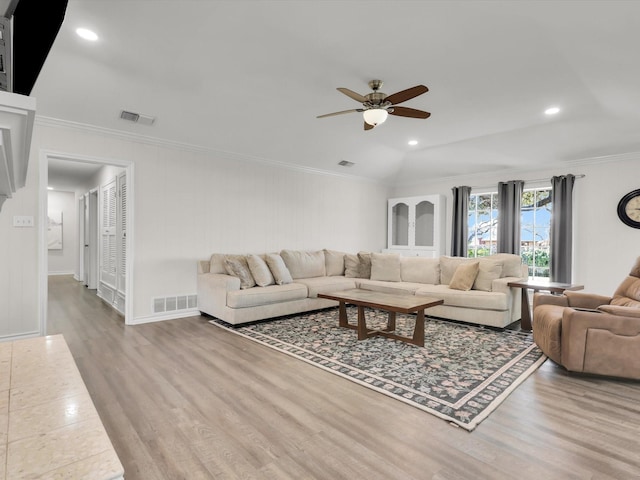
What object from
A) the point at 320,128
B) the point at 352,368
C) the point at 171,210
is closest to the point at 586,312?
the point at 352,368

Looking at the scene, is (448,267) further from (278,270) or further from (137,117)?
(137,117)

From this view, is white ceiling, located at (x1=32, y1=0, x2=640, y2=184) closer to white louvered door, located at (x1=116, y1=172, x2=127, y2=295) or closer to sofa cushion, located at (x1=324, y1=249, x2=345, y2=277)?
white louvered door, located at (x1=116, y1=172, x2=127, y2=295)

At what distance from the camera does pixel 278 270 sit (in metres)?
5.09

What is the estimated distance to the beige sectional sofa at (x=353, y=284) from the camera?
4.31 m

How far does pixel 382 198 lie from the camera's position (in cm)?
794

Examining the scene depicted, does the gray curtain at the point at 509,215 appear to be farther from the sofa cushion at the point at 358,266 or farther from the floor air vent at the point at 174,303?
the floor air vent at the point at 174,303

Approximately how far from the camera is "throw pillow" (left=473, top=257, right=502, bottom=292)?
4.52m

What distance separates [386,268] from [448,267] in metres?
0.98

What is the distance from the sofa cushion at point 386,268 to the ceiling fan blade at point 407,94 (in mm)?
3010

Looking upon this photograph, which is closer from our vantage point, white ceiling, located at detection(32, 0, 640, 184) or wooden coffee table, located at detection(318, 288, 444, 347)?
white ceiling, located at detection(32, 0, 640, 184)

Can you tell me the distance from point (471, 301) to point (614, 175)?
10.5 feet

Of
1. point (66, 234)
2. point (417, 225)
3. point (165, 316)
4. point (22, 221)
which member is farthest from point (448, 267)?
point (66, 234)

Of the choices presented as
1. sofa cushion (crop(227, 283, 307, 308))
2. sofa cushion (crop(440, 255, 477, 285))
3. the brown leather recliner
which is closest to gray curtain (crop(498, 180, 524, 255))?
sofa cushion (crop(440, 255, 477, 285))

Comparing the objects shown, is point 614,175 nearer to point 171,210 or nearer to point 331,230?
point 331,230
